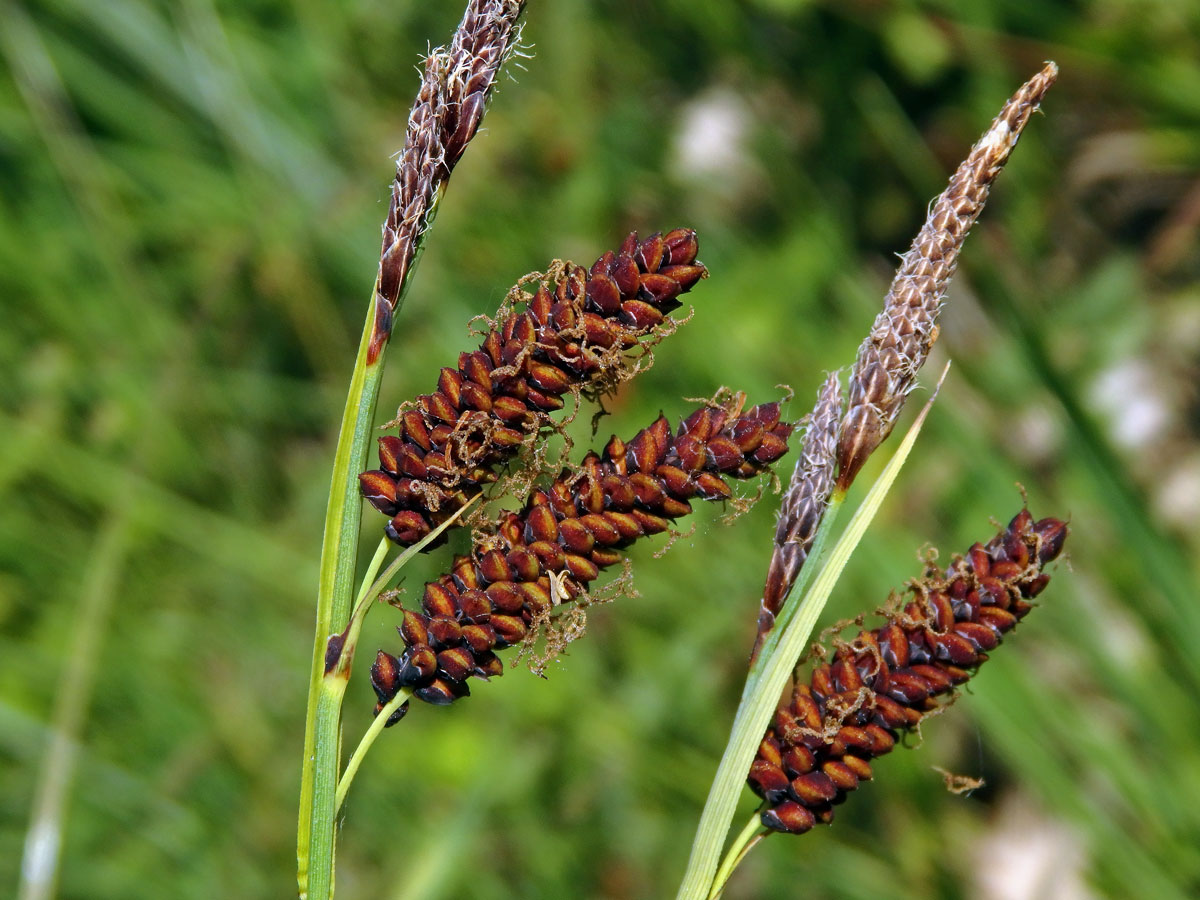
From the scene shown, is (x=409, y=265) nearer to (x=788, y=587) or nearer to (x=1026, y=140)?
(x=788, y=587)

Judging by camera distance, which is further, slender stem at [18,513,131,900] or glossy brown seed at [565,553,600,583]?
slender stem at [18,513,131,900]

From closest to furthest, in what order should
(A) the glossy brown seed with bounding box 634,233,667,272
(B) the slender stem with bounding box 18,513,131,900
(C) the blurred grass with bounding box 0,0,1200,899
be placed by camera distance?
1. (A) the glossy brown seed with bounding box 634,233,667,272
2. (B) the slender stem with bounding box 18,513,131,900
3. (C) the blurred grass with bounding box 0,0,1200,899

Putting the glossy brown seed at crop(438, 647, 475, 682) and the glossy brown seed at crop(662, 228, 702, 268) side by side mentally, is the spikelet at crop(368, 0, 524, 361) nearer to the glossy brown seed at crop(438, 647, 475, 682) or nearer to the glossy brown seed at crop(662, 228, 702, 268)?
the glossy brown seed at crop(662, 228, 702, 268)

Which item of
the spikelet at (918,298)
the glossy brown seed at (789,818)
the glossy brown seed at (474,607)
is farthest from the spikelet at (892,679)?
the glossy brown seed at (474,607)

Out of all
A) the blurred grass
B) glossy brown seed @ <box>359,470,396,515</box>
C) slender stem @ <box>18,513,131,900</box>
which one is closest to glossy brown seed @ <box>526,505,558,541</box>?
glossy brown seed @ <box>359,470,396,515</box>

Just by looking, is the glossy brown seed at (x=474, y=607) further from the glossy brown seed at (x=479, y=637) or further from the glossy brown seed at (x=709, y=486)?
the glossy brown seed at (x=709, y=486)

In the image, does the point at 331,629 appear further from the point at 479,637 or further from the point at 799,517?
the point at 799,517

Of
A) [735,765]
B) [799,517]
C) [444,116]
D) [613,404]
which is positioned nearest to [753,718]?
[735,765]
